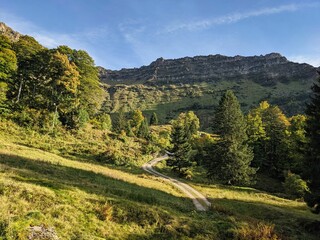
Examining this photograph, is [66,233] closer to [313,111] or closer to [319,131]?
[319,131]

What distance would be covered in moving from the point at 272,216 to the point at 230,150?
18064 millimetres

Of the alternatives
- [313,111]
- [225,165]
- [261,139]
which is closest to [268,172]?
[261,139]

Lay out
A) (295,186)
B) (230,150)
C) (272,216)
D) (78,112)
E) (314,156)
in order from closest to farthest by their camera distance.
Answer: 1. (314,156)
2. (272,216)
3. (295,186)
4. (230,150)
5. (78,112)

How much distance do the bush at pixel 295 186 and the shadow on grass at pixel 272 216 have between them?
31.0ft

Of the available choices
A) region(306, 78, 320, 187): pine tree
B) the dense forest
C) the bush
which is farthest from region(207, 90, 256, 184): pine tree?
region(306, 78, 320, 187): pine tree

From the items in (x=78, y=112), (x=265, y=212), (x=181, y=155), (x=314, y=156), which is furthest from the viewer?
(x=78, y=112)

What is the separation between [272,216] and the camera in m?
25.5

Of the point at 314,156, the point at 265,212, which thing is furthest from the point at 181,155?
the point at 314,156

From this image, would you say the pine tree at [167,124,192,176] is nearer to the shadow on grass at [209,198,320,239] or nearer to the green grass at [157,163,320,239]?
the green grass at [157,163,320,239]

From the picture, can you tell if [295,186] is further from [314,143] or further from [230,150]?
[314,143]

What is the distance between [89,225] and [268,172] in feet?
191

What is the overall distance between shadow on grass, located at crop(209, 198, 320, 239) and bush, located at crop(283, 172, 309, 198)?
9449 millimetres

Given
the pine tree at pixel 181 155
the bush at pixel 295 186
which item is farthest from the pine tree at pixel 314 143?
the pine tree at pixel 181 155

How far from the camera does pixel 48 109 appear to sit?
48000 mm
